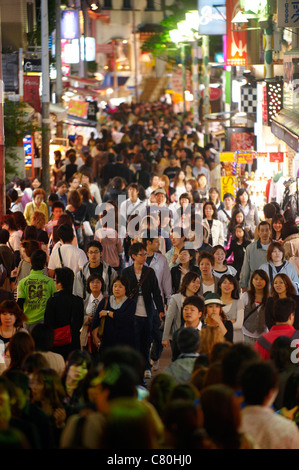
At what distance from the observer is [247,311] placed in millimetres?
10312

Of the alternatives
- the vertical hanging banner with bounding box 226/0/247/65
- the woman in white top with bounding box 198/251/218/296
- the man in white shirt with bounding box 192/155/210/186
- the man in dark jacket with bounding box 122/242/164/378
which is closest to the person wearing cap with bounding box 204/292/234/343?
the man in dark jacket with bounding box 122/242/164/378

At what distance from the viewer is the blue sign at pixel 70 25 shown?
39.1m

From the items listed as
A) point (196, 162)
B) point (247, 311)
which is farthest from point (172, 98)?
point (247, 311)

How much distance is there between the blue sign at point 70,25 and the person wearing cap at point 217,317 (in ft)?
101

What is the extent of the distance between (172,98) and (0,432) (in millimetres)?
70272

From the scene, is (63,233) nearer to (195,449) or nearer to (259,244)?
(259,244)

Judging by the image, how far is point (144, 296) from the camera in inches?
444

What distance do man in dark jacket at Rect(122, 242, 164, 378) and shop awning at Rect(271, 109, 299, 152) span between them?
6.93m

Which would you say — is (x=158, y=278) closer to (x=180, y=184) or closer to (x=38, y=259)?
(x=38, y=259)

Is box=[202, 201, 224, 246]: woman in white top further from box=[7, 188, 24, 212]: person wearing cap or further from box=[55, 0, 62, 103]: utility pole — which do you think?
box=[55, 0, 62, 103]: utility pole

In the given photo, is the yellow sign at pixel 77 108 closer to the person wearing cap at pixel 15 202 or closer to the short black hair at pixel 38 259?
the person wearing cap at pixel 15 202

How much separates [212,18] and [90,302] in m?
26.3

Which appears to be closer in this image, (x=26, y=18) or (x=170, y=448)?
(x=170, y=448)

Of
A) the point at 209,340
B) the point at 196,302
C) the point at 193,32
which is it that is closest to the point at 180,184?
the point at 196,302
